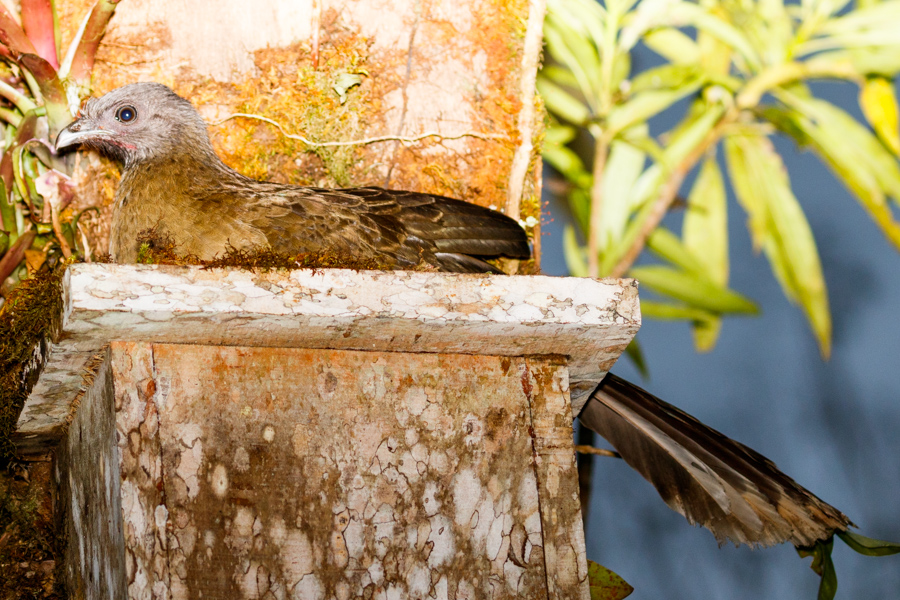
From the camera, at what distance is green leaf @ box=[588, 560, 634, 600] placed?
2.18 m

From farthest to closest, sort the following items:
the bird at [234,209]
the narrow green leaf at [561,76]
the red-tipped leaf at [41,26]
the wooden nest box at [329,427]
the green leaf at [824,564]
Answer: the narrow green leaf at [561,76] < the red-tipped leaf at [41,26] < the green leaf at [824,564] < the bird at [234,209] < the wooden nest box at [329,427]

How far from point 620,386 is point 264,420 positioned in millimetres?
869

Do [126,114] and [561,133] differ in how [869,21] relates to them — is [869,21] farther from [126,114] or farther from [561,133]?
[126,114]

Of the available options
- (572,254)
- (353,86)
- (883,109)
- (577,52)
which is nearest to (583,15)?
(577,52)

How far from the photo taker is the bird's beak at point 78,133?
2078mm

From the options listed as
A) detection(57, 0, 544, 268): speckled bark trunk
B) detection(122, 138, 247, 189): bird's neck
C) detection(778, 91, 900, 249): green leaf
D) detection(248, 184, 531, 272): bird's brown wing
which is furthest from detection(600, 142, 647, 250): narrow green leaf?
detection(122, 138, 247, 189): bird's neck

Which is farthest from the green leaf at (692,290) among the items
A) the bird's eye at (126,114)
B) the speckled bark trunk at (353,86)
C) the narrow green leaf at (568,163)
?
the bird's eye at (126,114)

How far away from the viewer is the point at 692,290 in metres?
3.79

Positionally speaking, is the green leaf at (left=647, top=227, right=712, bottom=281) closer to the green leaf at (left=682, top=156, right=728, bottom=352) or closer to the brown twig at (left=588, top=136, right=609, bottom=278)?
the green leaf at (left=682, top=156, right=728, bottom=352)

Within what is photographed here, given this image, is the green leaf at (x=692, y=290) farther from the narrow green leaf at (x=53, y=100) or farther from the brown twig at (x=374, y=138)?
the narrow green leaf at (x=53, y=100)

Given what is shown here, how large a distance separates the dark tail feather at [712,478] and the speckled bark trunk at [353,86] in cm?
57

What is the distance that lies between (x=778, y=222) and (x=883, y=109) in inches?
23.2

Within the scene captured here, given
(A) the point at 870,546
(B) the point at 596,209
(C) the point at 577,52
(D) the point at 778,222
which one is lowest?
(A) the point at 870,546

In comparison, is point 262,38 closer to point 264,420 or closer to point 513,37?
point 513,37
